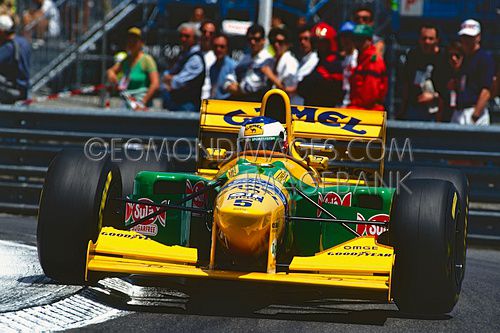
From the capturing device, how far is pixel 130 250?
23.0 ft

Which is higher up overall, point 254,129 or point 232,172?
point 254,129

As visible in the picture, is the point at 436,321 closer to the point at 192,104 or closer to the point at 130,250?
the point at 130,250

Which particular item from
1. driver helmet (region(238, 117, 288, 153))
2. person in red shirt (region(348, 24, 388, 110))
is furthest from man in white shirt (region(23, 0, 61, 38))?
driver helmet (region(238, 117, 288, 153))

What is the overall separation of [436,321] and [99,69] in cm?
1335

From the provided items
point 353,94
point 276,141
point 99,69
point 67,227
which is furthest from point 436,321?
point 99,69

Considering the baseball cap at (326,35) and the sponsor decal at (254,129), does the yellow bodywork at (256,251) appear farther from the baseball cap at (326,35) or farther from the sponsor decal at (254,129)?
the baseball cap at (326,35)

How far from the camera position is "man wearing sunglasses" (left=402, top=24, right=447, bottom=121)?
12453 millimetres

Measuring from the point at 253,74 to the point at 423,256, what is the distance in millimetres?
5746

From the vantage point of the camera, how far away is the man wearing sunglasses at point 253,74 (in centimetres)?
1219

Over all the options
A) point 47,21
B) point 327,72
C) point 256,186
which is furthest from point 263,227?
point 47,21

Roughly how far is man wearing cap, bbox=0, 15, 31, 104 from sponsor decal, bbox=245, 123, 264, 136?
21.3 ft

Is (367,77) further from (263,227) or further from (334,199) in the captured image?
(263,227)

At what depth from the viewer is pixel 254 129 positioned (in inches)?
318

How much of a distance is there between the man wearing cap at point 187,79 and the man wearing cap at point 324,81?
4.78ft
